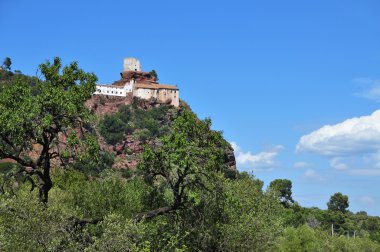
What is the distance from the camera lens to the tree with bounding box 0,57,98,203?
22578 mm

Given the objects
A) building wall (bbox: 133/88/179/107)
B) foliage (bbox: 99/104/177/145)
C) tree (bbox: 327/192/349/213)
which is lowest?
tree (bbox: 327/192/349/213)

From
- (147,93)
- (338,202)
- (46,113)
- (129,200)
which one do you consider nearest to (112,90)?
(147,93)

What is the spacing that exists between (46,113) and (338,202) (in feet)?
572

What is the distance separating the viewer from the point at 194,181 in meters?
26.2

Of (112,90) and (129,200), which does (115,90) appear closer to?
(112,90)

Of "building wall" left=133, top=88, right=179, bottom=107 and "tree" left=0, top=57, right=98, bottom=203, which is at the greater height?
"building wall" left=133, top=88, right=179, bottom=107

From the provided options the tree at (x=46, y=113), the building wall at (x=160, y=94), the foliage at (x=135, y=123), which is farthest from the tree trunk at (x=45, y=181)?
the building wall at (x=160, y=94)

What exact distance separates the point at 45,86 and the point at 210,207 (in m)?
10.7

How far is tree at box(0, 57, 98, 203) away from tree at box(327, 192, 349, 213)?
562 ft

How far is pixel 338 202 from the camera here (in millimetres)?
184750

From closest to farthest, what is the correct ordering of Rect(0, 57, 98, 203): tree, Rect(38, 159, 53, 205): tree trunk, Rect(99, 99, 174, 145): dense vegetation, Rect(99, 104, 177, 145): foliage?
Rect(0, 57, 98, 203): tree, Rect(38, 159, 53, 205): tree trunk, Rect(99, 104, 177, 145): foliage, Rect(99, 99, 174, 145): dense vegetation

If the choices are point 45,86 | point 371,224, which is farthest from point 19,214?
point 371,224

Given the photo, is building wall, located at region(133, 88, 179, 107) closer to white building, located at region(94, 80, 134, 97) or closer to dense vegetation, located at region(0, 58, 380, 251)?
white building, located at region(94, 80, 134, 97)

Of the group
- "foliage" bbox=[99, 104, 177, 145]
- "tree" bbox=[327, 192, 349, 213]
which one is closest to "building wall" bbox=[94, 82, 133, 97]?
"foliage" bbox=[99, 104, 177, 145]
